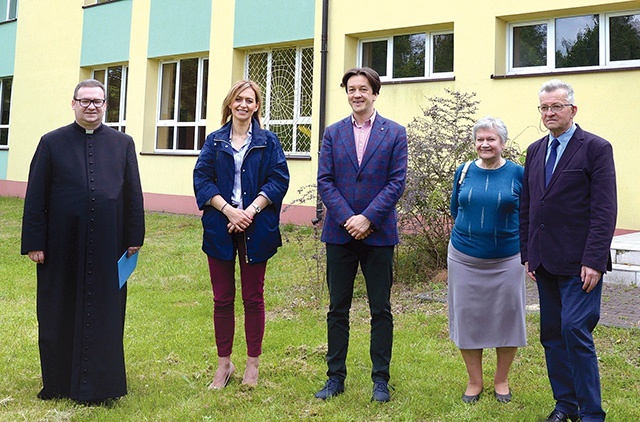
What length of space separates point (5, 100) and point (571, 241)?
2065 centimetres

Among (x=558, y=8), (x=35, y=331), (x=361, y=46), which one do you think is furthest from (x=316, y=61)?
(x=35, y=331)

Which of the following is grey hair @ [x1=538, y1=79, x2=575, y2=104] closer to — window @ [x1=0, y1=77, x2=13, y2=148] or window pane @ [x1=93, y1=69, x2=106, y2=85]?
window pane @ [x1=93, y1=69, x2=106, y2=85]

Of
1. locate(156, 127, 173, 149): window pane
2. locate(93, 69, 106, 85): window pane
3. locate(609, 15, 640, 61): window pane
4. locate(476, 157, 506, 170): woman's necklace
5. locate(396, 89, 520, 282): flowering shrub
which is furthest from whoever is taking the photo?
locate(93, 69, 106, 85): window pane

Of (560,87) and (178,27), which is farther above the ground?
(178,27)

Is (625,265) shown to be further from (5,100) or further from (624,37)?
(5,100)

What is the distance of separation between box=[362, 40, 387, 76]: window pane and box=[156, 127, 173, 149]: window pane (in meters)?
5.59

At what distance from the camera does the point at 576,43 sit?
10164 millimetres

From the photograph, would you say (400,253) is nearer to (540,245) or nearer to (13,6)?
(540,245)

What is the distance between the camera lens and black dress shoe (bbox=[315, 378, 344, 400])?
4.14 metres

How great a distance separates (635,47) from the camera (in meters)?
9.60

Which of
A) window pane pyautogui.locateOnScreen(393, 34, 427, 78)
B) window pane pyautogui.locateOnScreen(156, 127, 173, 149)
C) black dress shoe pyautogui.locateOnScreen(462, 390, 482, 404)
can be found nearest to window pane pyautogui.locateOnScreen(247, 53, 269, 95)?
window pane pyautogui.locateOnScreen(156, 127, 173, 149)

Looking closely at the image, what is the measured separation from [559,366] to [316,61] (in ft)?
33.1

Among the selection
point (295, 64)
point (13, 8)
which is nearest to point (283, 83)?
point (295, 64)

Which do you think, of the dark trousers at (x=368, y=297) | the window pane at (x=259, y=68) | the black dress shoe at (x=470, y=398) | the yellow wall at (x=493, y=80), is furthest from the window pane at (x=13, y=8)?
the black dress shoe at (x=470, y=398)
